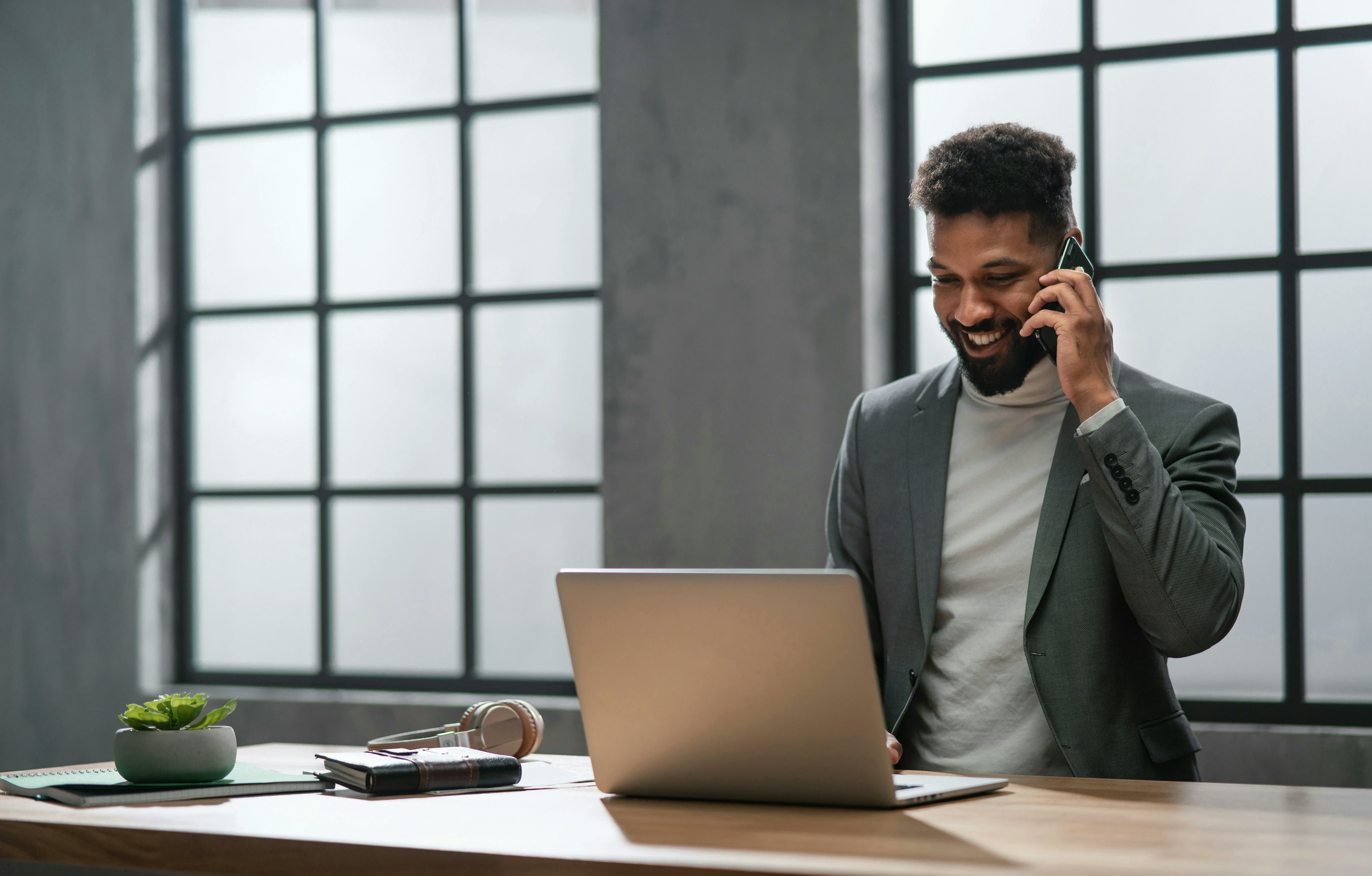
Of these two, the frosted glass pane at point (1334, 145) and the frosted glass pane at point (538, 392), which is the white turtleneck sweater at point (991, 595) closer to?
the frosted glass pane at point (1334, 145)

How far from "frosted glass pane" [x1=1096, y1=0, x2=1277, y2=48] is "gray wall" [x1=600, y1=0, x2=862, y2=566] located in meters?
0.63

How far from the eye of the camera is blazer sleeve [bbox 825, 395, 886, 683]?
2.29 metres

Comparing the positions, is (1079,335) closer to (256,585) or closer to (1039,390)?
(1039,390)

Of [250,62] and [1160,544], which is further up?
[250,62]

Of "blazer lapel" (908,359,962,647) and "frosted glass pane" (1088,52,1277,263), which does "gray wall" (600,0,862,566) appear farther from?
"blazer lapel" (908,359,962,647)

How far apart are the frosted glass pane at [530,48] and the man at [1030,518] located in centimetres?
178

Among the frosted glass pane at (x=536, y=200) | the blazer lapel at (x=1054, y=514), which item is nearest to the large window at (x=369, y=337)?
the frosted glass pane at (x=536, y=200)

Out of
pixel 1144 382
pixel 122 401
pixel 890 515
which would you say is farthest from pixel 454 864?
pixel 122 401

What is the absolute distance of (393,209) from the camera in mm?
3990

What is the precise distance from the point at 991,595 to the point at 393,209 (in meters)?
2.52

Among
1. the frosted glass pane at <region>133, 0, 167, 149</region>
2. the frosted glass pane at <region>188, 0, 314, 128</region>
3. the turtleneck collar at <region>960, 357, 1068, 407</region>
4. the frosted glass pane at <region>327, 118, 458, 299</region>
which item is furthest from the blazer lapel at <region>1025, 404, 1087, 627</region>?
the frosted glass pane at <region>133, 0, 167, 149</region>

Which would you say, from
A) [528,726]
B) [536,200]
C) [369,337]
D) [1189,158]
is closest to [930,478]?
[528,726]

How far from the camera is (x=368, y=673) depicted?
3953mm

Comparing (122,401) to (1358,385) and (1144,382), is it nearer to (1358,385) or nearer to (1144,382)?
(1144,382)
